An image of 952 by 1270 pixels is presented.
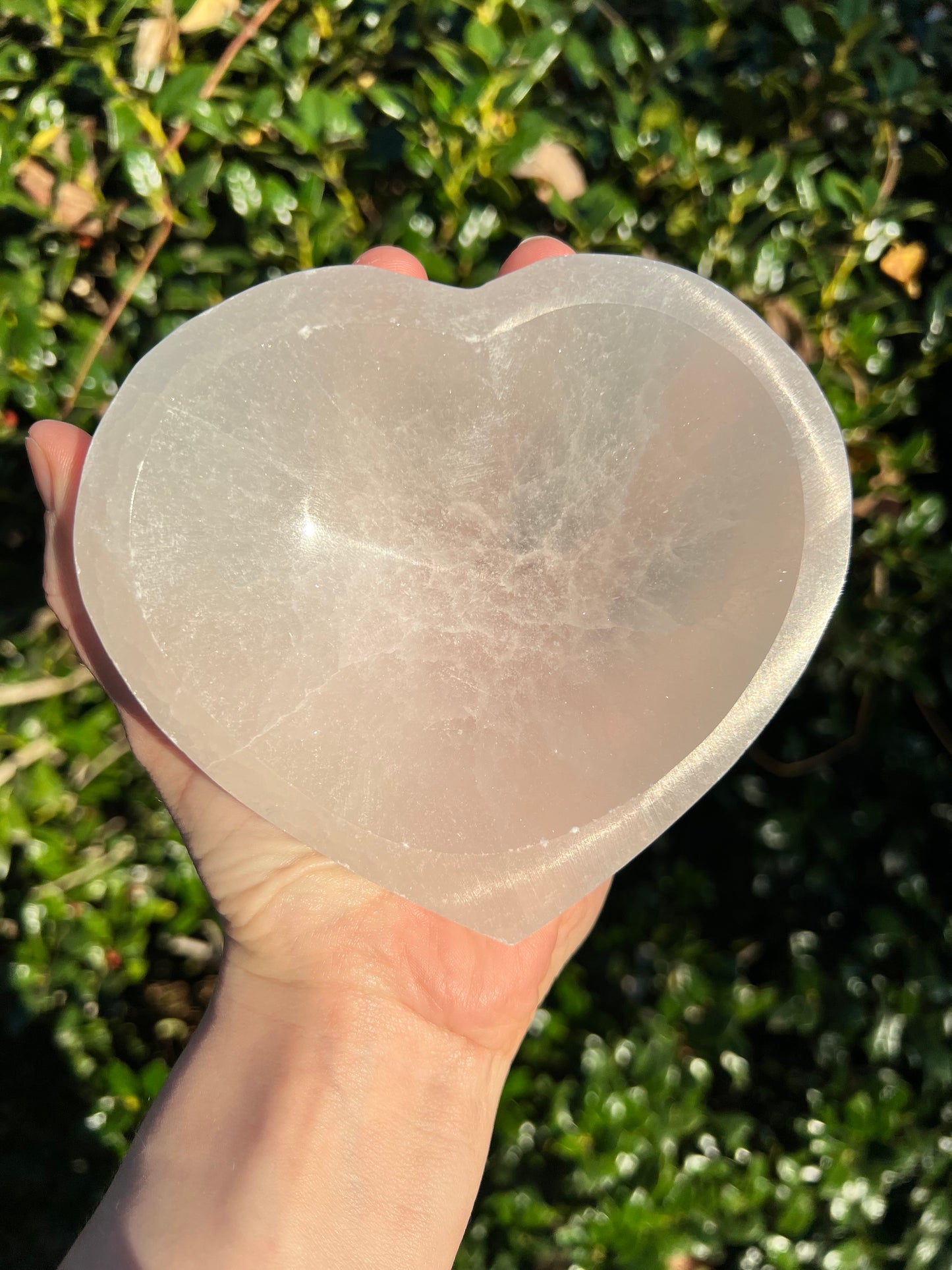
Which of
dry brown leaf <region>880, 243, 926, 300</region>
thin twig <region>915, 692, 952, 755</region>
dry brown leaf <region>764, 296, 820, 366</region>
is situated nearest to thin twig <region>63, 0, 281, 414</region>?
dry brown leaf <region>764, 296, 820, 366</region>

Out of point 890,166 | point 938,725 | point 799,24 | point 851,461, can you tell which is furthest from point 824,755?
point 799,24

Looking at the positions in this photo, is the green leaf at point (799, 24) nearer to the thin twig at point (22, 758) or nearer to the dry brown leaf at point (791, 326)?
the dry brown leaf at point (791, 326)

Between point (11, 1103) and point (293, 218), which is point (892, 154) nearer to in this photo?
point (293, 218)

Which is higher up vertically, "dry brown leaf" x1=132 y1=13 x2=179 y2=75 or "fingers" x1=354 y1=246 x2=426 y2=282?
"dry brown leaf" x1=132 y1=13 x2=179 y2=75

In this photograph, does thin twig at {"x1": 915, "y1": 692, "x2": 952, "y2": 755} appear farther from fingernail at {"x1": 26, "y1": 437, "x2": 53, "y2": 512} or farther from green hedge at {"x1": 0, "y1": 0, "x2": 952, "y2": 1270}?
fingernail at {"x1": 26, "y1": 437, "x2": 53, "y2": 512}

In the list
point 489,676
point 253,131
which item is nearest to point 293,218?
point 253,131

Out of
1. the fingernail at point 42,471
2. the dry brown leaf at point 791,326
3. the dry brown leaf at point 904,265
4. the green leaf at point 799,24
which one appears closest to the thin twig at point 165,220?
the fingernail at point 42,471

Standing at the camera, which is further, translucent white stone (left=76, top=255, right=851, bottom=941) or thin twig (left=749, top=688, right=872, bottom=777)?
thin twig (left=749, top=688, right=872, bottom=777)

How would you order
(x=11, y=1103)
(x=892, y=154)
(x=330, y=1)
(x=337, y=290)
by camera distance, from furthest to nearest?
(x=11, y=1103)
(x=892, y=154)
(x=330, y=1)
(x=337, y=290)
